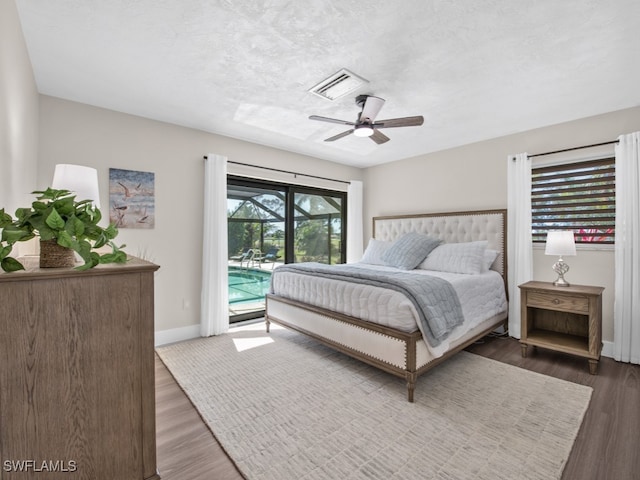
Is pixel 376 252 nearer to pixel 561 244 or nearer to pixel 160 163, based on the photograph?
pixel 561 244

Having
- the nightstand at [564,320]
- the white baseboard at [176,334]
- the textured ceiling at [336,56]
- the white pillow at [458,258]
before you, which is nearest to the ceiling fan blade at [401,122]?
the textured ceiling at [336,56]

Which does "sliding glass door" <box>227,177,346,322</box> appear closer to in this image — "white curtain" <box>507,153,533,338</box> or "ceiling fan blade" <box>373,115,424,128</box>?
"ceiling fan blade" <box>373,115,424,128</box>

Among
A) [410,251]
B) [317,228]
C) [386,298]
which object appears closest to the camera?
[386,298]

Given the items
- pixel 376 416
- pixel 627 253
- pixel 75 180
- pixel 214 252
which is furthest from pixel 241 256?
pixel 627 253

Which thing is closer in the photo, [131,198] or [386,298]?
[386,298]

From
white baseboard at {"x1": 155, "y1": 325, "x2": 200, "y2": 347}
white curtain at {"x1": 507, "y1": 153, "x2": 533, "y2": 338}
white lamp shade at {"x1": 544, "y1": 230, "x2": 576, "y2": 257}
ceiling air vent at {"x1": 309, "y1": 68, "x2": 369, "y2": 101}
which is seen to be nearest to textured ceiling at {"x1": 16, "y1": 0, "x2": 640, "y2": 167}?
ceiling air vent at {"x1": 309, "y1": 68, "x2": 369, "y2": 101}

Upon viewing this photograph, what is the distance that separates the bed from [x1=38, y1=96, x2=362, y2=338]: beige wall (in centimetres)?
111

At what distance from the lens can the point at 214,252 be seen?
3.69 metres

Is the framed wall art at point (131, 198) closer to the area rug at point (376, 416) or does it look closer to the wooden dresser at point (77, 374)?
the area rug at point (376, 416)

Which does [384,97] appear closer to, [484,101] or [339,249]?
[484,101]

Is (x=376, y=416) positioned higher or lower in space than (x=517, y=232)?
lower

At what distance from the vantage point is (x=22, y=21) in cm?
182

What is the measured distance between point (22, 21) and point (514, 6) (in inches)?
117

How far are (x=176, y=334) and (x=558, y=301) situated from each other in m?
4.14
